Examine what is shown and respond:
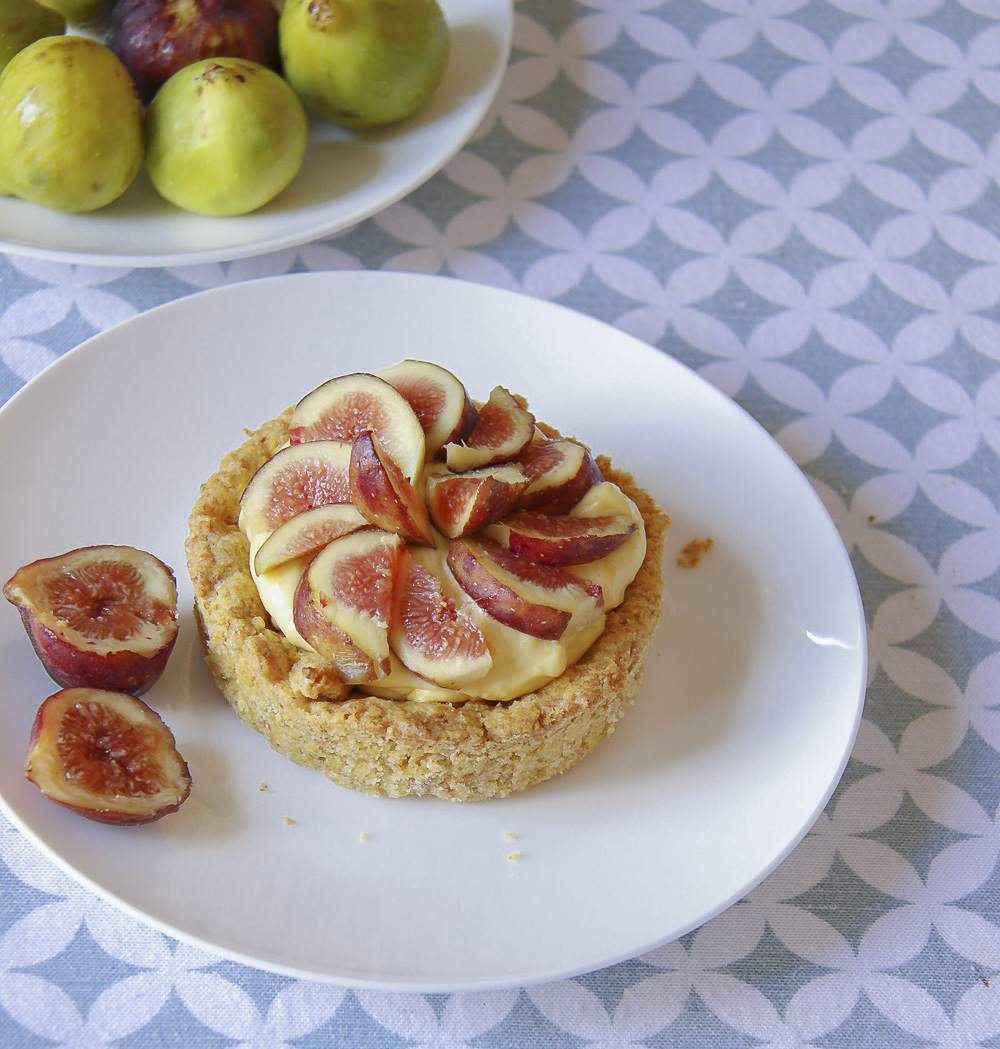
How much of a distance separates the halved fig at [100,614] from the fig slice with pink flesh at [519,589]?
34.1 inches

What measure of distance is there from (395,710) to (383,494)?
1.91 ft

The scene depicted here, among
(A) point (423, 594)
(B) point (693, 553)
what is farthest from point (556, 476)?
(B) point (693, 553)

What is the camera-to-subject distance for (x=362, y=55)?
14.2 ft

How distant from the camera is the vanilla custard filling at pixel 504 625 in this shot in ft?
9.92

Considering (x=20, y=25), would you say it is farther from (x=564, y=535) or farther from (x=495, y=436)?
(x=564, y=535)

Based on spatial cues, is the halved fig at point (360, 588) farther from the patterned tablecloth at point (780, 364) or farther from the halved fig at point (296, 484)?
the patterned tablecloth at point (780, 364)

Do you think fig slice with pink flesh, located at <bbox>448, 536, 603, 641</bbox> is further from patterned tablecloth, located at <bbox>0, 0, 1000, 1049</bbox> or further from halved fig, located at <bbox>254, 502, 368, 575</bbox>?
patterned tablecloth, located at <bbox>0, 0, 1000, 1049</bbox>

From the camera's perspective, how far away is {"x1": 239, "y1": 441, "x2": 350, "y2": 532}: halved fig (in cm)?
321

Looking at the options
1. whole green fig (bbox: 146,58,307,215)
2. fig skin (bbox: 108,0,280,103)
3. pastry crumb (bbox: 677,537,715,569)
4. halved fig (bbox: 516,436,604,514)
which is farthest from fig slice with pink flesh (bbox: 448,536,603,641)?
fig skin (bbox: 108,0,280,103)

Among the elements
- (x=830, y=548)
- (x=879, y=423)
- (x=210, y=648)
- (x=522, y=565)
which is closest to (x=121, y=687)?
(x=210, y=648)

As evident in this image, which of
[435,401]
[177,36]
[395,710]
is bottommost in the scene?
[395,710]

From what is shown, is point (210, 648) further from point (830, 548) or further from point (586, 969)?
point (830, 548)

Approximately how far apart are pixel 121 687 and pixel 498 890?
1.18 m

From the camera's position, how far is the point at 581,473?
3312 millimetres
